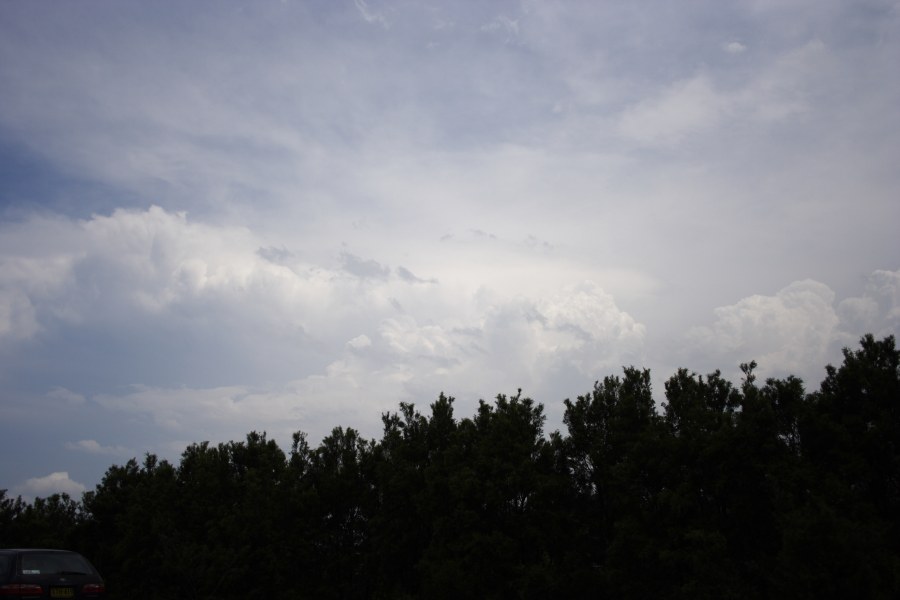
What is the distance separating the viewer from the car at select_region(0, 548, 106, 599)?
15.6m

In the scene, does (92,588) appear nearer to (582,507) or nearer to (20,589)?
(20,589)

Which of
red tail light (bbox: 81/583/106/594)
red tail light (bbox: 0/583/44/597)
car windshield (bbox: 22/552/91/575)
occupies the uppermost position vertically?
car windshield (bbox: 22/552/91/575)

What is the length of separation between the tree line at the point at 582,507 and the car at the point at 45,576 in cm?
1922

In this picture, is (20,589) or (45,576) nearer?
(20,589)

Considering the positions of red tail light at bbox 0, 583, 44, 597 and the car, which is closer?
red tail light at bbox 0, 583, 44, 597

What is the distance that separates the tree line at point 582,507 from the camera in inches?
1025

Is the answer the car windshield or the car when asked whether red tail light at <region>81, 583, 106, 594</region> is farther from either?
the car windshield

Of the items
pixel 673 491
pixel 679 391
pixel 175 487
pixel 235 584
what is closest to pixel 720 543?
pixel 673 491

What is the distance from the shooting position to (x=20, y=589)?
51.0ft

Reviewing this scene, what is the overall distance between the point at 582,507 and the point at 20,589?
25.1 metres

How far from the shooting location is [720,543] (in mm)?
26422

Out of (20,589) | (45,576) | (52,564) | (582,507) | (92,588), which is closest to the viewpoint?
(20,589)

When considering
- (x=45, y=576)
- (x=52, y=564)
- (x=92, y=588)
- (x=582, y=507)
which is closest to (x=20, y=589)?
(x=45, y=576)

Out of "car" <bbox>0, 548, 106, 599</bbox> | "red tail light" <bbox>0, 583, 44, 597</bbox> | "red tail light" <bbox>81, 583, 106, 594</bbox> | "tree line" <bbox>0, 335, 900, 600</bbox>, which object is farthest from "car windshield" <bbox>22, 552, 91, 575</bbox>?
"tree line" <bbox>0, 335, 900, 600</bbox>
